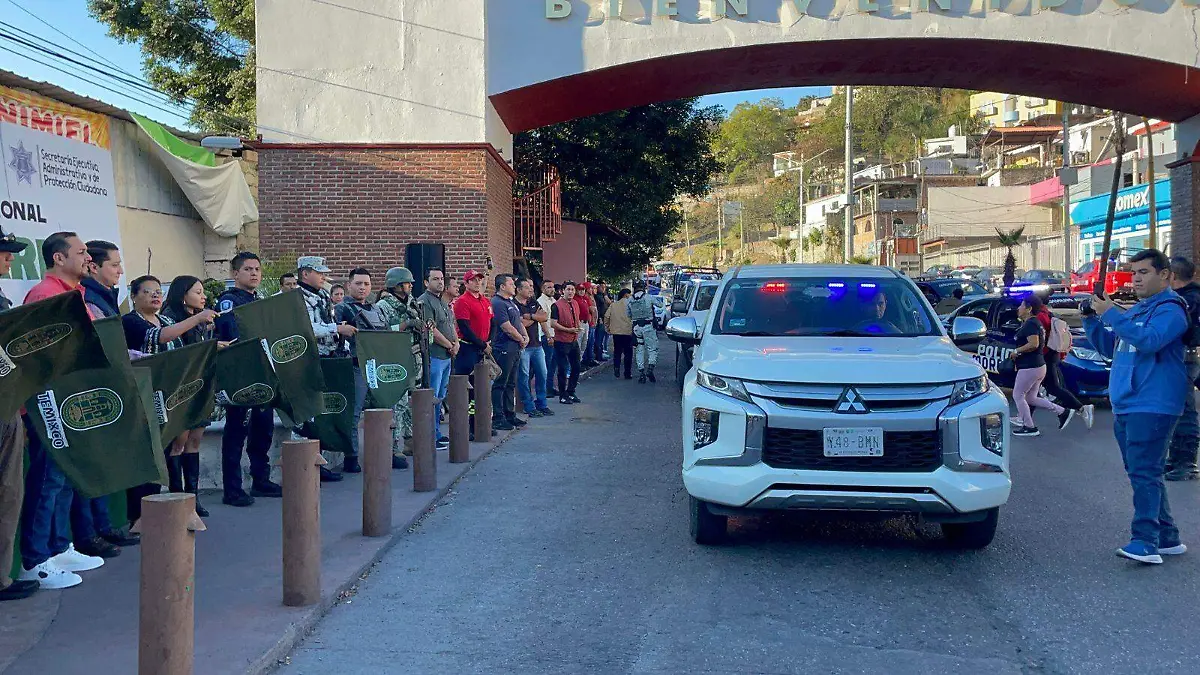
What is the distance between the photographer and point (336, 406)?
29.5 ft

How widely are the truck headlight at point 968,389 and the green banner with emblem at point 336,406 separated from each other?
490cm

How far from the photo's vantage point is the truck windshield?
26.3 ft

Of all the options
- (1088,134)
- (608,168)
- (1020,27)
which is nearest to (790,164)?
(1088,134)

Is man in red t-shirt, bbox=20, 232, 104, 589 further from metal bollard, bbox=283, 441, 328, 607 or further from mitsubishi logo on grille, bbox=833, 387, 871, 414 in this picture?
mitsubishi logo on grille, bbox=833, 387, 871, 414

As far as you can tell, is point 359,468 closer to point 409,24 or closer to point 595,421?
point 595,421

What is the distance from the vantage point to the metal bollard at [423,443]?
29.8 ft

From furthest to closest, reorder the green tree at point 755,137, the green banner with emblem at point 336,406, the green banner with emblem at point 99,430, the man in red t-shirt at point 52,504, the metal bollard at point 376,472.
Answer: the green tree at point 755,137
the green banner with emblem at point 336,406
the metal bollard at point 376,472
the man in red t-shirt at point 52,504
the green banner with emblem at point 99,430

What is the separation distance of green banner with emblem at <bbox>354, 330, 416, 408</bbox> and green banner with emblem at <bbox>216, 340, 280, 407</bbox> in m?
1.60

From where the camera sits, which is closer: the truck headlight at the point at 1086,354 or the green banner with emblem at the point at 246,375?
the green banner with emblem at the point at 246,375

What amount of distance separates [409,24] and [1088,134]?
2296 inches

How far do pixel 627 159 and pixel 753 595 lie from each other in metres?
22.2

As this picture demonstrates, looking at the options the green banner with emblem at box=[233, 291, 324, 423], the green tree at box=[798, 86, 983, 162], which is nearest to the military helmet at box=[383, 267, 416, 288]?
the green banner with emblem at box=[233, 291, 324, 423]

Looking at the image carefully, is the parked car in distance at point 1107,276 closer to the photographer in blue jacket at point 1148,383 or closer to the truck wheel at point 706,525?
the photographer in blue jacket at point 1148,383

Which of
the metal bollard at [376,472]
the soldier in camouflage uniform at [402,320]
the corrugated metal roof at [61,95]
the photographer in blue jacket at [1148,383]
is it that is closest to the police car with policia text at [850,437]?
the photographer in blue jacket at [1148,383]
